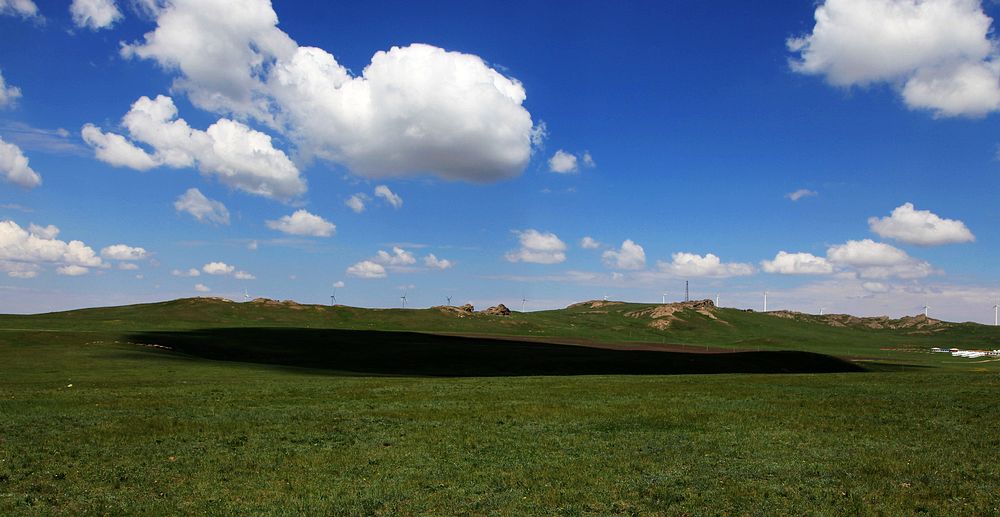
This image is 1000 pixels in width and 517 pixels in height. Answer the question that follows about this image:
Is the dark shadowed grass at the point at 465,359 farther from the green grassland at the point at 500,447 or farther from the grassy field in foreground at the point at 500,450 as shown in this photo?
the grassy field in foreground at the point at 500,450

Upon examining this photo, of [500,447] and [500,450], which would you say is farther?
[500,447]

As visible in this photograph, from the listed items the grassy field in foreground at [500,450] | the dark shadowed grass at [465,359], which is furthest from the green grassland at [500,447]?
the dark shadowed grass at [465,359]

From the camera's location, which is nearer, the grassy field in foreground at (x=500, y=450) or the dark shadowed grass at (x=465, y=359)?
the grassy field in foreground at (x=500, y=450)

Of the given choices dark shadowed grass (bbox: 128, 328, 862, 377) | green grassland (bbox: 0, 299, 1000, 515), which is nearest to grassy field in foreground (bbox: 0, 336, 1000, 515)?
green grassland (bbox: 0, 299, 1000, 515)

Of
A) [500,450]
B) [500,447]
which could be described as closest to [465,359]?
[500,447]

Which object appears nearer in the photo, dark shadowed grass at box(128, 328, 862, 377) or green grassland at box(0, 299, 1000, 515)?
green grassland at box(0, 299, 1000, 515)

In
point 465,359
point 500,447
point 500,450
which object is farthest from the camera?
point 465,359

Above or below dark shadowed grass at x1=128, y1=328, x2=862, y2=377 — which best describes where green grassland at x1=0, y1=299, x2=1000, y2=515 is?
above

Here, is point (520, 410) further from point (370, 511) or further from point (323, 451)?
point (370, 511)

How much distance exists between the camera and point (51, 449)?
23.3m

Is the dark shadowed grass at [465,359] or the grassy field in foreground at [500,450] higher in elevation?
the grassy field in foreground at [500,450]

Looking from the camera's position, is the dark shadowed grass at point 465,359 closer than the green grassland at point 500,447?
No

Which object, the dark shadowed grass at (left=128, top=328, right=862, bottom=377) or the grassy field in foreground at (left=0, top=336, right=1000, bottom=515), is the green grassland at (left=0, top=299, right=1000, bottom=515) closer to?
the grassy field in foreground at (left=0, top=336, right=1000, bottom=515)

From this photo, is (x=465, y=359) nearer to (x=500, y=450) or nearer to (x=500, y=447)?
(x=500, y=447)
